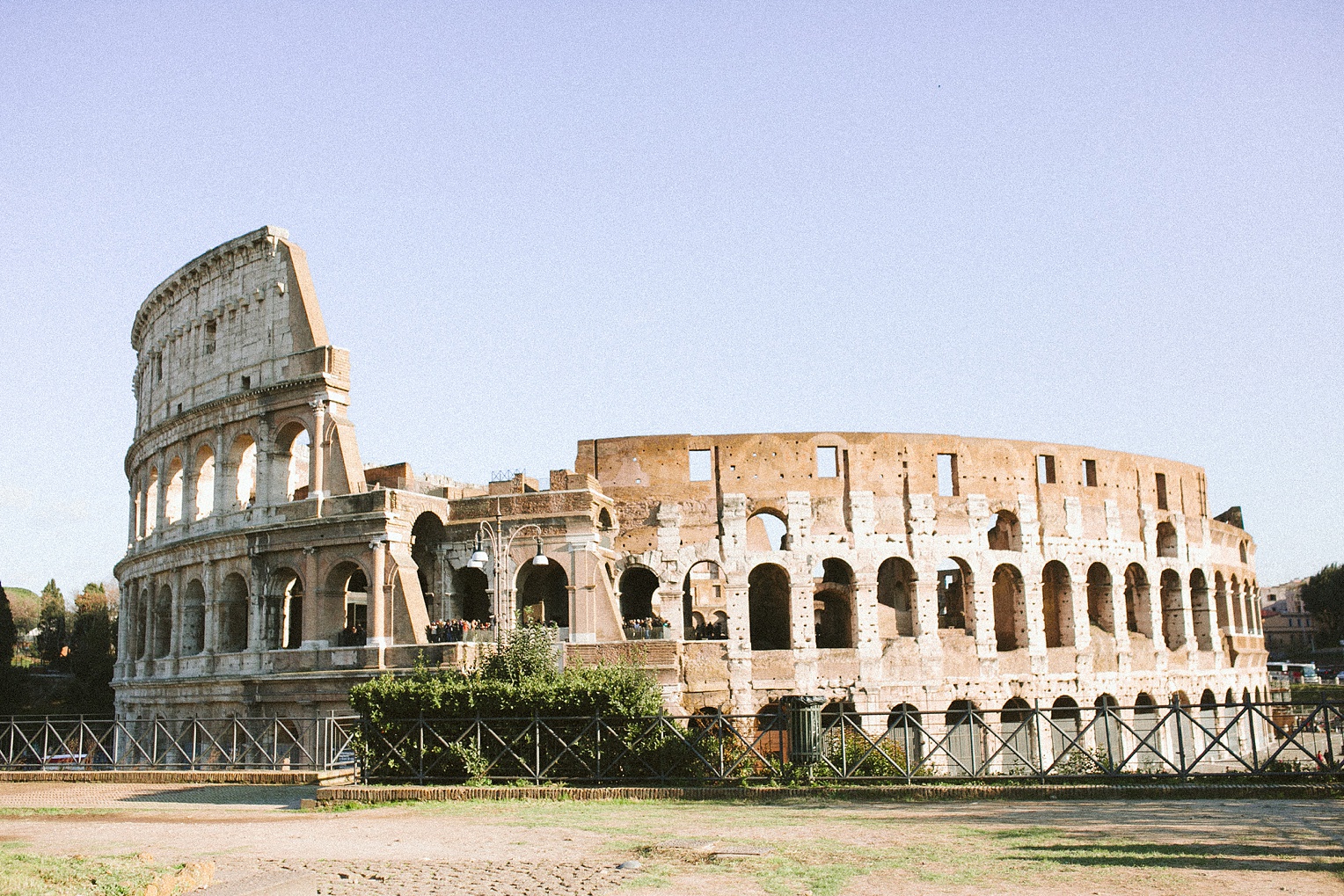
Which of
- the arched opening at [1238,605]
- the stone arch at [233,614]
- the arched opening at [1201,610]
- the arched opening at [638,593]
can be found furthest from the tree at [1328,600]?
the stone arch at [233,614]

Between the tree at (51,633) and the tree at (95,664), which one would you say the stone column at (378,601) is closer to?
the tree at (95,664)

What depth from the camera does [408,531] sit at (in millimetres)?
26078

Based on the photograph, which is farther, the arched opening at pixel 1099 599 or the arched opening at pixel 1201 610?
the arched opening at pixel 1201 610

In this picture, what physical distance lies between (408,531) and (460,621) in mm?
2367

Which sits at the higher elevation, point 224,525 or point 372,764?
point 224,525

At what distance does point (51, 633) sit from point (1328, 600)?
260 ft

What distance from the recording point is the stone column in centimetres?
2506

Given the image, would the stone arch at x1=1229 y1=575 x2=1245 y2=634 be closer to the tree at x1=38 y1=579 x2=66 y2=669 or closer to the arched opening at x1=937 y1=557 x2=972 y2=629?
the arched opening at x1=937 y1=557 x2=972 y2=629

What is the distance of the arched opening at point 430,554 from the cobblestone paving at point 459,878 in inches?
698

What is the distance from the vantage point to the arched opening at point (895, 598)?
1187 inches

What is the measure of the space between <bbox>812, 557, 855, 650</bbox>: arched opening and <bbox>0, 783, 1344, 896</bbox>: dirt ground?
17567 millimetres

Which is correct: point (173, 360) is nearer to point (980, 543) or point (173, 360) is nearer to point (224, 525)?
point (224, 525)

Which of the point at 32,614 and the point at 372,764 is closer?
the point at 372,764

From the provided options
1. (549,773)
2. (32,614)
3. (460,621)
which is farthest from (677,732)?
(32,614)
